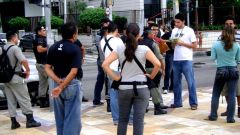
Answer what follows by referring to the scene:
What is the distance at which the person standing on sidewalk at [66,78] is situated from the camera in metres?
6.56

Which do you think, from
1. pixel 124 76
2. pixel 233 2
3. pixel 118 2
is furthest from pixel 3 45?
pixel 118 2

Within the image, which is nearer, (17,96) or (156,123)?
(17,96)

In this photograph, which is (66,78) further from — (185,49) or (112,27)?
(185,49)

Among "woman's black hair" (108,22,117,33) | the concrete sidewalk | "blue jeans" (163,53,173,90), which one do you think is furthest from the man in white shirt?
"blue jeans" (163,53,173,90)

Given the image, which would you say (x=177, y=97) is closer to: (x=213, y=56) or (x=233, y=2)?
(x=213, y=56)

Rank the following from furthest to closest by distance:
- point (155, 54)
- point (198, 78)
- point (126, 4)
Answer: point (126, 4) < point (198, 78) < point (155, 54)

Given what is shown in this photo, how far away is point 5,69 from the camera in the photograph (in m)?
8.63

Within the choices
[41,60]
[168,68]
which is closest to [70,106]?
[41,60]

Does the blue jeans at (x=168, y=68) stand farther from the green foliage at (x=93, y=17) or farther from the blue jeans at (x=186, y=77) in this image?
the green foliage at (x=93, y=17)

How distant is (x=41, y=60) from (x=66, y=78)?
14.4 ft

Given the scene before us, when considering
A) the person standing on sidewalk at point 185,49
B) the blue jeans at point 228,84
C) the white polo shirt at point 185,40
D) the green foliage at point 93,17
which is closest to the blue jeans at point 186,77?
the person standing on sidewalk at point 185,49

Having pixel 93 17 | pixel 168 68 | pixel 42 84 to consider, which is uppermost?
pixel 93 17

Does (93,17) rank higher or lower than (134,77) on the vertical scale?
higher

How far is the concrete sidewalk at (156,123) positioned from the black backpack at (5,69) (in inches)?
37.0
